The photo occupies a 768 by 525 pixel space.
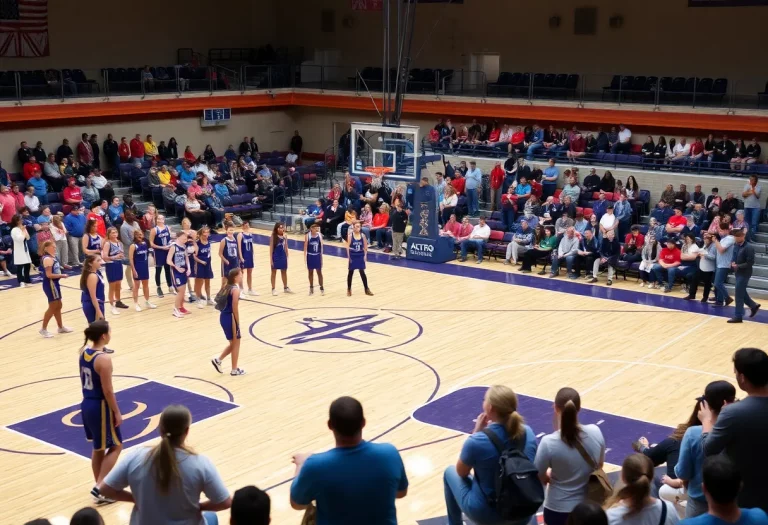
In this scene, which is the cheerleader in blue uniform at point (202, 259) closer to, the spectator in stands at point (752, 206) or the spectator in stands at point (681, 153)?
the spectator in stands at point (752, 206)

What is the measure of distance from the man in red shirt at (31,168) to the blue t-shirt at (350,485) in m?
20.9

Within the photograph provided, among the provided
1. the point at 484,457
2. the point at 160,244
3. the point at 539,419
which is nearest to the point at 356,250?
the point at 160,244

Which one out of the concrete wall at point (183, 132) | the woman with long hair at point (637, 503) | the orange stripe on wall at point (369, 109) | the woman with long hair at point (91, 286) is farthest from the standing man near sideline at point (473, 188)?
the woman with long hair at point (637, 503)

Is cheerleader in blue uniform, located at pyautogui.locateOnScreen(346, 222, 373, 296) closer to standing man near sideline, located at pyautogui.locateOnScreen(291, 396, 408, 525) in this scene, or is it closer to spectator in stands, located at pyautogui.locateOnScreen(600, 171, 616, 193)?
spectator in stands, located at pyautogui.locateOnScreen(600, 171, 616, 193)

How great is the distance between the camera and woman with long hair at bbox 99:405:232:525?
5.10 meters

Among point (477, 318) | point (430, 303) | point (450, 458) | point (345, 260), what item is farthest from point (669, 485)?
point (345, 260)

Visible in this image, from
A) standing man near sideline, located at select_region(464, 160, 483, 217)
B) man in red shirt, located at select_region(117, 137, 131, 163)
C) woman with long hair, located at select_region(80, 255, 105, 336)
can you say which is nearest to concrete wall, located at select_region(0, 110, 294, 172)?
man in red shirt, located at select_region(117, 137, 131, 163)

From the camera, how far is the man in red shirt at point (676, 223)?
772 inches

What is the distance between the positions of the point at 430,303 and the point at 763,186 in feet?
29.3

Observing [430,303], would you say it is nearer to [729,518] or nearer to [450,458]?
[450,458]

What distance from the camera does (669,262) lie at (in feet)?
62.8

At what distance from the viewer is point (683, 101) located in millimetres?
24484

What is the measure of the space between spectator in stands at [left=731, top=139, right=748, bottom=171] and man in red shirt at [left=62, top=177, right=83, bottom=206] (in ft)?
51.9

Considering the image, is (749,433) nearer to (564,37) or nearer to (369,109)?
(564,37)
